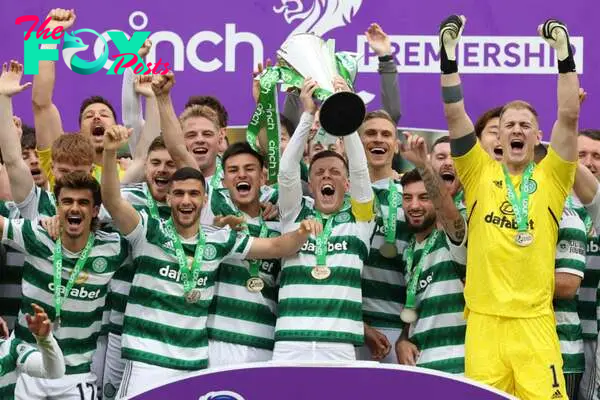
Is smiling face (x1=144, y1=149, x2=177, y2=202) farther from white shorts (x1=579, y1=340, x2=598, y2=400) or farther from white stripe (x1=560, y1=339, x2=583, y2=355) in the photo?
white shorts (x1=579, y1=340, x2=598, y2=400)

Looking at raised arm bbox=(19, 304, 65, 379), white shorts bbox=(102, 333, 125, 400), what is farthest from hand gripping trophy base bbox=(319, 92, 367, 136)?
white shorts bbox=(102, 333, 125, 400)

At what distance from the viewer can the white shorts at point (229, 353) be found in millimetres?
6129

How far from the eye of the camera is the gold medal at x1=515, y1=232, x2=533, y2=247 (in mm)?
5750

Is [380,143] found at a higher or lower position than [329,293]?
higher

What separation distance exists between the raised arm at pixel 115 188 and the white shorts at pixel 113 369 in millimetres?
616

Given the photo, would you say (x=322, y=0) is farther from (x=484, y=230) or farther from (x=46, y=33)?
(x=484, y=230)

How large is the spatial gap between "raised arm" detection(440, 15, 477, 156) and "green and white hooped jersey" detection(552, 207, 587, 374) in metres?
0.63

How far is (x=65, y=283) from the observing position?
589 cm

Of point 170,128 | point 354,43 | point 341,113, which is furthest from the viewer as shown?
point 354,43

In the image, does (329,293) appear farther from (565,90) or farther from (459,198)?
(565,90)

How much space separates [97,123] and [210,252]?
1.22 meters

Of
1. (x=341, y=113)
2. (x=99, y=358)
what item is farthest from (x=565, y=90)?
(x=99, y=358)

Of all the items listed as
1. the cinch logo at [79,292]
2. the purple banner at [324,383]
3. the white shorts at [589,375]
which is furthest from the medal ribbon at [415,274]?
the purple banner at [324,383]

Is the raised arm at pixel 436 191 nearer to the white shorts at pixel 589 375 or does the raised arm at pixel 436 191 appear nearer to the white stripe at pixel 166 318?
the white shorts at pixel 589 375
